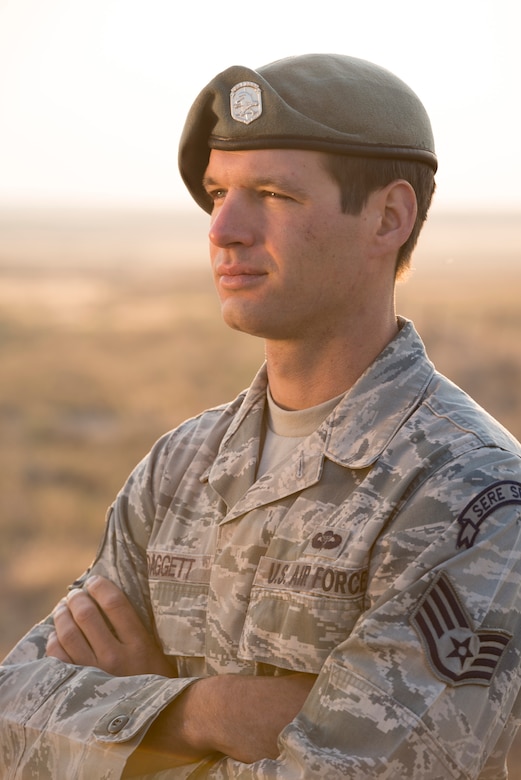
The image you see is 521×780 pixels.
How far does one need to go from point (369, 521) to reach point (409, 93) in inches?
51.2

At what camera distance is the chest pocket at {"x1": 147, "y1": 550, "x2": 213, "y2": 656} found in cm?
339

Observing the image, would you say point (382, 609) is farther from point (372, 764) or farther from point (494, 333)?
point (494, 333)

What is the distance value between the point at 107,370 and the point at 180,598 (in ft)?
85.6

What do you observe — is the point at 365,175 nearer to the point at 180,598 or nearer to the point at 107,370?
the point at 180,598

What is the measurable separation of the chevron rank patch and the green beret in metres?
1.27

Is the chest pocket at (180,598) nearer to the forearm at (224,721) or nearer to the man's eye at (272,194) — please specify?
the forearm at (224,721)

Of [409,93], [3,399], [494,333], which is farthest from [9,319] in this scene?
[409,93]

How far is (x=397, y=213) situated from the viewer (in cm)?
346

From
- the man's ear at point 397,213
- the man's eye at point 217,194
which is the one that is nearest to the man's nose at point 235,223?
the man's eye at point 217,194

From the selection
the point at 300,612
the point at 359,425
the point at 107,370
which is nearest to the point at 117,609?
the point at 300,612

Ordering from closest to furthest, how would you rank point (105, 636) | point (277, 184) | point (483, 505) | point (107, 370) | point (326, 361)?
point (483, 505), point (277, 184), point (326, 361), point (105, 636), point (107, 370)

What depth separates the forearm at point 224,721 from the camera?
297 centimetres

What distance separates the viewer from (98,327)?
38031 mm

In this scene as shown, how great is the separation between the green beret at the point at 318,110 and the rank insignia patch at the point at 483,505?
1033mm
